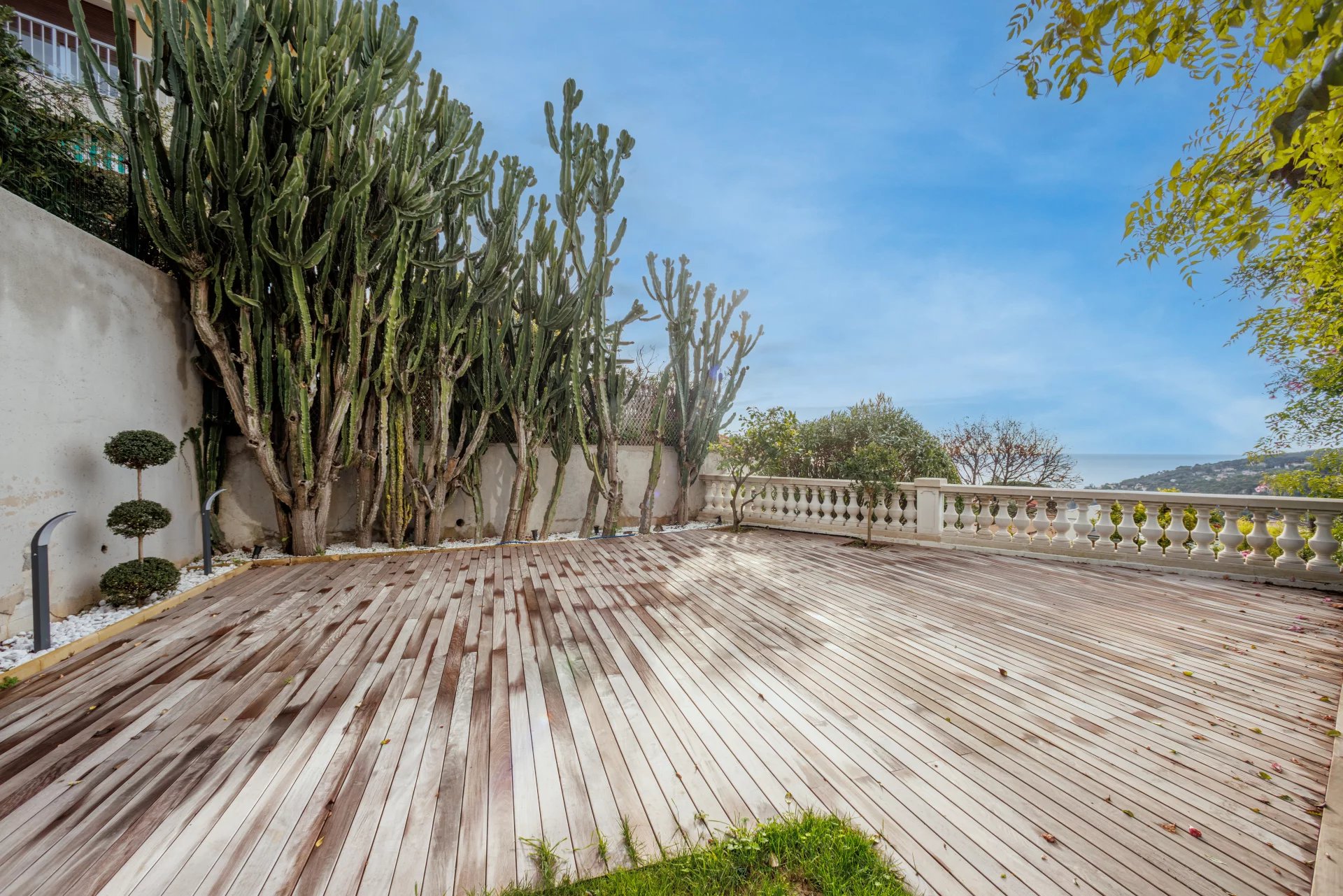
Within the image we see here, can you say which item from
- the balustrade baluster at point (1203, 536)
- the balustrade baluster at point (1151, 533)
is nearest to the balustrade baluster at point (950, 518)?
the balustrade baluster at point (1151, 533)

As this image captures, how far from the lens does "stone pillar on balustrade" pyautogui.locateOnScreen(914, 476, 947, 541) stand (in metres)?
5.92

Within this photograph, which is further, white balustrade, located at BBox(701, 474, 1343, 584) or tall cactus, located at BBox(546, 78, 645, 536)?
tall cactus, located at BBox(546, 78, 645, 536)

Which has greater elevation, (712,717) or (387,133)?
(387,133)

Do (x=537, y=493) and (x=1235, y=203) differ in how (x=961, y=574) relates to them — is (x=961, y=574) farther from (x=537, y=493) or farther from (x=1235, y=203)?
(x=537, y=493)

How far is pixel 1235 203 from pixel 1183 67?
779 mm

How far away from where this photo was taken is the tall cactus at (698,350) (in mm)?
7270

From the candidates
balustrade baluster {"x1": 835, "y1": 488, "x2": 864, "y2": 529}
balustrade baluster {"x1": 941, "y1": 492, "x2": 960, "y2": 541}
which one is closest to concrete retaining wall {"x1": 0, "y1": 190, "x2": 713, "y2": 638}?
balustrade baluster {"x1": 835, "y1": 488, "x2": 864, "y2": 529}

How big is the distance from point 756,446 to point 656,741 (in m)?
5.70

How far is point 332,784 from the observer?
1.63 meters

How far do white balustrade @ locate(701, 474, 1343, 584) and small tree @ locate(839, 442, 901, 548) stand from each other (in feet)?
0.42

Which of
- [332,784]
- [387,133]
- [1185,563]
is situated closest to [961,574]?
[1185,563]

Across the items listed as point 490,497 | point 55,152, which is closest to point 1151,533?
point 490,497

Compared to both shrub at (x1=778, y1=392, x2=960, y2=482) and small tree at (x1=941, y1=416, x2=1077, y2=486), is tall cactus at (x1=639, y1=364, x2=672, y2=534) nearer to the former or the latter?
shrub at (x1=778, y1=392, x2=960, y2=482)

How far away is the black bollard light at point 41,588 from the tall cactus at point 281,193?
201 cm
